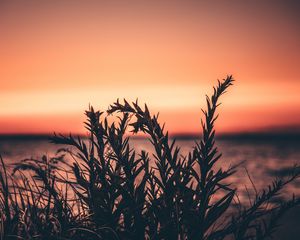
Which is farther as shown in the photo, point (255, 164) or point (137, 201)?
point (255, 164)

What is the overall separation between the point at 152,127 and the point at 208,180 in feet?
1.15

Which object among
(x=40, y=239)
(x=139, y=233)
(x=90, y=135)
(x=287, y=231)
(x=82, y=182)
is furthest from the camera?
(x=287, y=231)

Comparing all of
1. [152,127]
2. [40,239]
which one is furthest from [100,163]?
[40,239]

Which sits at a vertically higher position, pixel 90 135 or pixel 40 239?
pixel 90 135

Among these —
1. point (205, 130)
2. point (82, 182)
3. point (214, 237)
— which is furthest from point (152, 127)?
point (214, 237)

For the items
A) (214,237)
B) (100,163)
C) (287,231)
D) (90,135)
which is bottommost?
(287,231)

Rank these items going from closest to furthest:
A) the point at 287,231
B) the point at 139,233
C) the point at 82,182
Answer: the point at 139,233 → the point at 82,182 → the point at 287,231

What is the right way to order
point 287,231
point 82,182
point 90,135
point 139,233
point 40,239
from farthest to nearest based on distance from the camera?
point 287,231, point 90,135, point 82,182, point 139,233, point 40,239

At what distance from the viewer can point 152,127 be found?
2072 mm

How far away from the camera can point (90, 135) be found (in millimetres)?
2188

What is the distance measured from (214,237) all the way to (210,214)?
0.11 meters

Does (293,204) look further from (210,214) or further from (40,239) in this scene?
(40,239)

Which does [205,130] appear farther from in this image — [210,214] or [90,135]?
[90,135]

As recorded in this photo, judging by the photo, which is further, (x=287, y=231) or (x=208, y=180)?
(x=287, y=231)
